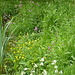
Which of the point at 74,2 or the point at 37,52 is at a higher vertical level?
the point at 74,2

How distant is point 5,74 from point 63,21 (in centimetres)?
188

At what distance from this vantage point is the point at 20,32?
350cm

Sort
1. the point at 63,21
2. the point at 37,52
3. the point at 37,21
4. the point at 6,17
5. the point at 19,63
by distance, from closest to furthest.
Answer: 1. the point at 19,63
2. the point at 37,52
3. the point at 63,21
4. the point at 37,21
5. the point at 6,17

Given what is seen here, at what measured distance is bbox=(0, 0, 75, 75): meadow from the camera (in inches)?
90.1

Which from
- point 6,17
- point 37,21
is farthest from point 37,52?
point 6,17

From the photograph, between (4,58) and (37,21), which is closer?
Result: (4,58)

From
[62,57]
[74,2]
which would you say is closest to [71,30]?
[62,57]

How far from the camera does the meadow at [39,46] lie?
7.51ft

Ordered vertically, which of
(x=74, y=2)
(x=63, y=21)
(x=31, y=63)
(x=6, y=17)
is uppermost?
(x=74, y=2)

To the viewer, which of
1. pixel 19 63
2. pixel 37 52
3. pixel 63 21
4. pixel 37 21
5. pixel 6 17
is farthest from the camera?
pixel 6 17

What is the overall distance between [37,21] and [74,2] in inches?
74.2

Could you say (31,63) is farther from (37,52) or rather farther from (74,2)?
(74,2)

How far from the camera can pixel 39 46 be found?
9.70ft

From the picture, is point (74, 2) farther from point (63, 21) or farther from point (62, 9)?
point (63, 21)
